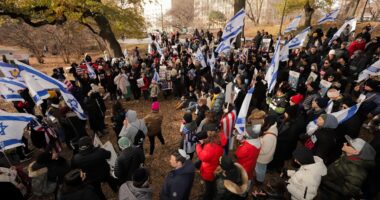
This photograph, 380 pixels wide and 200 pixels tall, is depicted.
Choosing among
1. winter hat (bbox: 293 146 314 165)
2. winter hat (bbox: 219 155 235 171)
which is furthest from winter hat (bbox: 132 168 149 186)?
winter hat (bbox: 293 146 314 165)

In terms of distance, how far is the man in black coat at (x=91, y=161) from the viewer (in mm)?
4309

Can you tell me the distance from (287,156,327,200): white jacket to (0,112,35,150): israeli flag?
5479 millimetres

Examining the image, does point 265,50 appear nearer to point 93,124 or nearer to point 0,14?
point 93,124

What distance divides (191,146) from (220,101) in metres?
1.78

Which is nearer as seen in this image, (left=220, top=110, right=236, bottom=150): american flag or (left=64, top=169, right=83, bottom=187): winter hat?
(left=64, top=169, right=83, bottom=187): winter hat

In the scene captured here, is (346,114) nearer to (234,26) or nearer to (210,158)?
(210,158)

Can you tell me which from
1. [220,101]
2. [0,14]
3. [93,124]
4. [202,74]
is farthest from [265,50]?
[0,14]

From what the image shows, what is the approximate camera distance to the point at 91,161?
4.38 meters

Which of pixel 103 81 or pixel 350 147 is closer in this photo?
pixel 350 147

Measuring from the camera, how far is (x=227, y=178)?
11.8ft

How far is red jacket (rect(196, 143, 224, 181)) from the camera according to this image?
4.30 metres

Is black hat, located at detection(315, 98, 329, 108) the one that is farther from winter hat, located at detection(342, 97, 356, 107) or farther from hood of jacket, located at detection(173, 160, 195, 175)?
hood of jacket, located at detection(173, 160, 195, 175)

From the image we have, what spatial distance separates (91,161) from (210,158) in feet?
7.29

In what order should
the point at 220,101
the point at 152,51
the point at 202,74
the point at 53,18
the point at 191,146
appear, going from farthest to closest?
the point at 152,51
the point at 53,18
the point at 202,74
the point at 220,101
the point at 191,146
